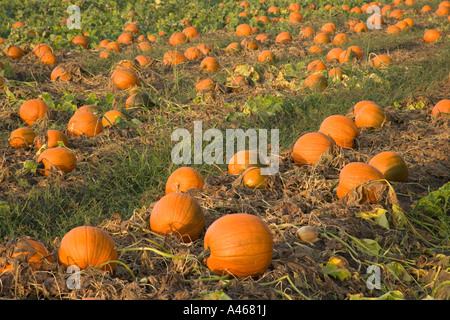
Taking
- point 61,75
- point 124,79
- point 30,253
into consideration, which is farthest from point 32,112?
point 30,253

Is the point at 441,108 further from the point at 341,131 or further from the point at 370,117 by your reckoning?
the point at 341,131

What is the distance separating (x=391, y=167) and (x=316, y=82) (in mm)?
3115

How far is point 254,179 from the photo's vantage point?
171 inches

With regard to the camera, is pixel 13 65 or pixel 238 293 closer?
pixel 238 293

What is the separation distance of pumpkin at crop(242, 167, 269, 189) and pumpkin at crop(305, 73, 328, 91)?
334 cm

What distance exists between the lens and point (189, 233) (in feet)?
11.2

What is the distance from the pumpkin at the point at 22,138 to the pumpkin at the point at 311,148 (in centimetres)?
291

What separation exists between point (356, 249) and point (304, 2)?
12.8 m

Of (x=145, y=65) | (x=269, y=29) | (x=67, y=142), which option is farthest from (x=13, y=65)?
(x=269, y=29)

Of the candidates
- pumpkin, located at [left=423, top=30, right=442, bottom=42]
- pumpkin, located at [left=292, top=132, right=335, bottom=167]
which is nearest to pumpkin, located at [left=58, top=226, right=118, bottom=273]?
pumpkin, located at [left=292, top=132, right=335, bottom=167]

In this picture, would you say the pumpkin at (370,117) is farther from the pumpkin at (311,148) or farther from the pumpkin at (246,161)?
the pumpkin at (246,161)

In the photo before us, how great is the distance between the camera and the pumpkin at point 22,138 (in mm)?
5577

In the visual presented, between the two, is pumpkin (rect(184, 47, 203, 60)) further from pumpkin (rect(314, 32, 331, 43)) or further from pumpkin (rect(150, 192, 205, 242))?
pumpkin (rect(150, 192, 205, 242))
